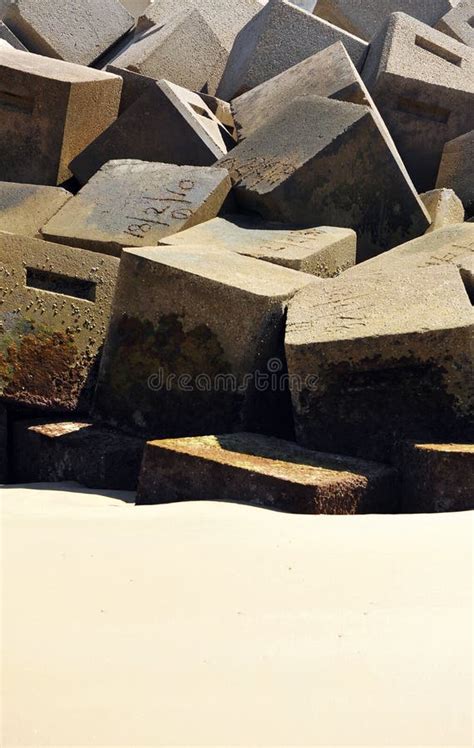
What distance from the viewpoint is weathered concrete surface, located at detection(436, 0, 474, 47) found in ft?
25.1

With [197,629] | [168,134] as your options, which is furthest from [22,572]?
[168,134]

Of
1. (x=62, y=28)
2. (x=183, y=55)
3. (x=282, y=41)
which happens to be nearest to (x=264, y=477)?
(x=282, y=41)

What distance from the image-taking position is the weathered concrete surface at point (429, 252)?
3.66m

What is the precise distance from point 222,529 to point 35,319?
60.2 inches

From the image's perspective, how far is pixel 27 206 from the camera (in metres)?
4.59

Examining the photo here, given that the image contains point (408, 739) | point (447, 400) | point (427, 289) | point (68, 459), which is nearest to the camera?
point (408, 739)

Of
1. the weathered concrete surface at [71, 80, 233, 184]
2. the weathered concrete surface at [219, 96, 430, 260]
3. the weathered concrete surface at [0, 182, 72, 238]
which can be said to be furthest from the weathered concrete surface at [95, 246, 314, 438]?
the weathered concrete surface at [71, 80, 233, 184]

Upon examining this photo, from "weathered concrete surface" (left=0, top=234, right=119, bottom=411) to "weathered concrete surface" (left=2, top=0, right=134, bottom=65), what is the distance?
166 inches

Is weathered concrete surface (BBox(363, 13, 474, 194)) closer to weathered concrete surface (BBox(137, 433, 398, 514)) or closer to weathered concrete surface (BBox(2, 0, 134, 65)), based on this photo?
weathered concrete surface (BBox(2, 0, 134, 65))

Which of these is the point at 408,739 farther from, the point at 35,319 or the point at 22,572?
the point at 35,319

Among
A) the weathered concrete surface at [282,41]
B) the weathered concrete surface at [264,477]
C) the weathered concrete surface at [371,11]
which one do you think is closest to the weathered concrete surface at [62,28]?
the weathered concrete surface at [282,41]

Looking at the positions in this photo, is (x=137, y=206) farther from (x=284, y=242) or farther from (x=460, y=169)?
(x=460, y=169)

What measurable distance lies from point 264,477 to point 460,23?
6.14 meters

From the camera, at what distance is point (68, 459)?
3299 mm
